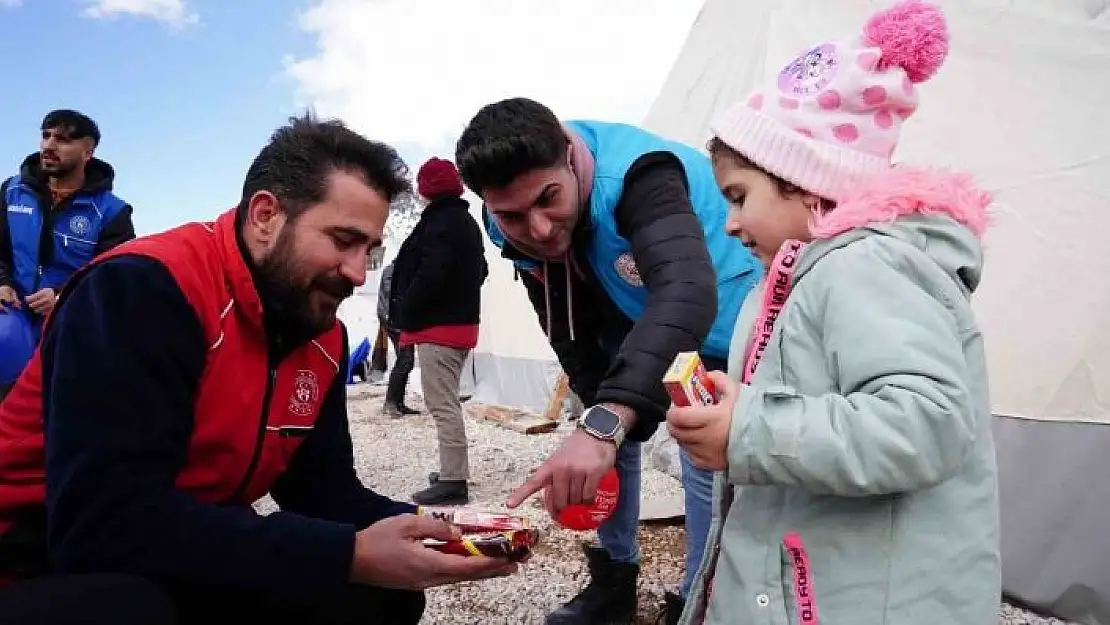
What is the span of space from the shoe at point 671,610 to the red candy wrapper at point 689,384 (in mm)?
1515

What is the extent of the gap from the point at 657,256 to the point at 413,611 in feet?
3.44

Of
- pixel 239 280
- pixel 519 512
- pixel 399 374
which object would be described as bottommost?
pixel 519 512

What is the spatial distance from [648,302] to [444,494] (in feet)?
9.02

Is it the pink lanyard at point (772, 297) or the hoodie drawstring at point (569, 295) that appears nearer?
the pink lanyard at point (772, 297)

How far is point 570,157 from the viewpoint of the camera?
2.13 m

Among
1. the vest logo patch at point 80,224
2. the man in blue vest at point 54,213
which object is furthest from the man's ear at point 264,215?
the vest logo patch at point 80,224

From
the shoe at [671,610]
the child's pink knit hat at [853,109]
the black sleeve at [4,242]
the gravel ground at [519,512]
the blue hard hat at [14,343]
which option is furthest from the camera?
the black sleeve at [4,242]

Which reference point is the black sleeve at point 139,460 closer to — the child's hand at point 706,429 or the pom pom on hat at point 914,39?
the child's hand at point 706,429

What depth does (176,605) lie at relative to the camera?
150 cm

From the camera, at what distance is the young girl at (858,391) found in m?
1.06

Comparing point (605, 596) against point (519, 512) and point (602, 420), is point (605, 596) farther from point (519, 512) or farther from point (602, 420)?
point (602, 420)

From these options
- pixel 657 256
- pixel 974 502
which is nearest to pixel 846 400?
pixel 974 502

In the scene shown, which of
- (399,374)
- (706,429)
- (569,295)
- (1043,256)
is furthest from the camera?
(399,374)

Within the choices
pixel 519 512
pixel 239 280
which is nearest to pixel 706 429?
pixel 239 280
